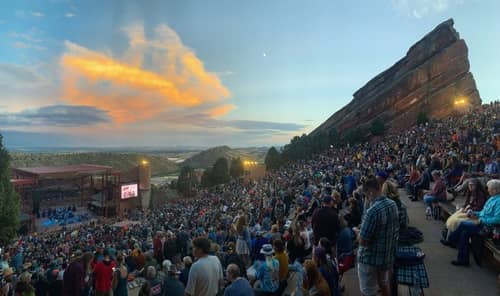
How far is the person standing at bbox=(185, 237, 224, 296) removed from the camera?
3471mm

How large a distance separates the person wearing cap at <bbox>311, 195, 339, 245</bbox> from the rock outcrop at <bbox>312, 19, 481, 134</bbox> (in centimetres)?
6634

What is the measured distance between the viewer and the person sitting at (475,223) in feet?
16.0

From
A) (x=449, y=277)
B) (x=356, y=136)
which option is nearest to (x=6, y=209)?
(x=449, y=277)

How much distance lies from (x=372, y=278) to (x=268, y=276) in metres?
1.85

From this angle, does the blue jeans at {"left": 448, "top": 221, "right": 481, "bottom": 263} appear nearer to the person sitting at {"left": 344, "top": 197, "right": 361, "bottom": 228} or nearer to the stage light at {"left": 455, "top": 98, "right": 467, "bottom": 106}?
the person sitting at {"left": 344, "top": 197, "right": 361, "bottom": 228}

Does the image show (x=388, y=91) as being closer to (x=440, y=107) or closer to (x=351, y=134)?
(x=440, y=107)

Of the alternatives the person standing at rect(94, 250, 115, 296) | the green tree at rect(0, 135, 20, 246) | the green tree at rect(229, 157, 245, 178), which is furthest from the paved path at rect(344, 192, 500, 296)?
the green tree at rect(229, 157, 245, 178)

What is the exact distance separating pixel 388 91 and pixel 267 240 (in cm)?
7504

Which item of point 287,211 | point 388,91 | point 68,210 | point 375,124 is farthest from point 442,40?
point 68,210

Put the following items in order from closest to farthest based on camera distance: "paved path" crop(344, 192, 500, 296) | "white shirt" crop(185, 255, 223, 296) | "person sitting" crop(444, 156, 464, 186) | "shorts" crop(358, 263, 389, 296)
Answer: "white shirt" crop(185, 255, 223, 296), "shorts" crop(358, 263, 389, 296), "paved path" crop(344, 192, 500, 296), "person sitting" crop(444, 156, 464, 186)

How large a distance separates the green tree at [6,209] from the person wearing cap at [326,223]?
28875mm

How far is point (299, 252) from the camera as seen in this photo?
6.36 m

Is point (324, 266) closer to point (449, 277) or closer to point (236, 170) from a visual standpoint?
point (449, 277)

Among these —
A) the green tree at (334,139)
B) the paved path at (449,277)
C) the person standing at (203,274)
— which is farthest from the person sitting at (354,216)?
the green tree at (334,139)
